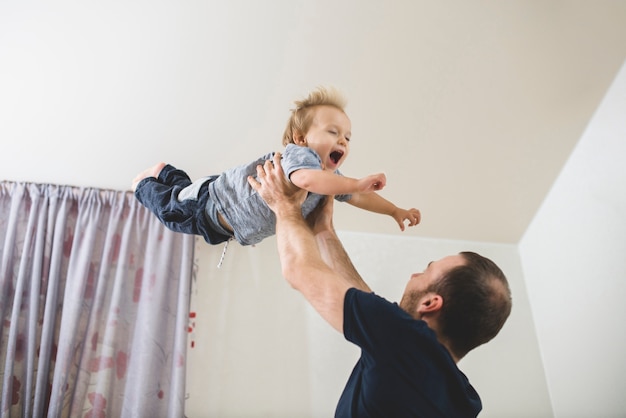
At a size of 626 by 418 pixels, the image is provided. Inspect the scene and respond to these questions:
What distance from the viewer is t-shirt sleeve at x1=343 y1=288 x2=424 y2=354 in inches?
47.1

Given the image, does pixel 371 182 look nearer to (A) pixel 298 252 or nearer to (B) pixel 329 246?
(A) pixel 298 252

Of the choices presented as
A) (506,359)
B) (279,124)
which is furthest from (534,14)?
(506,359)

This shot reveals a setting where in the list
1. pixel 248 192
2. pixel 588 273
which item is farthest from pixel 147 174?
pixel 588 273

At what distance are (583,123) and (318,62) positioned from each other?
1405 millimetres

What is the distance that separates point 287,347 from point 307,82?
130 cm

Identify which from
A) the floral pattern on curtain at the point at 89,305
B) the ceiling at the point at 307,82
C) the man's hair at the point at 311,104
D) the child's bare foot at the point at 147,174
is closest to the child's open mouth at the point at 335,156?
the man's hair at the point at 311,104

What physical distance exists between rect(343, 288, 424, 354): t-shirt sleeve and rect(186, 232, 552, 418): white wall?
150cm

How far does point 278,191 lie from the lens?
4.54 feet

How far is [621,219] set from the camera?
245 cm

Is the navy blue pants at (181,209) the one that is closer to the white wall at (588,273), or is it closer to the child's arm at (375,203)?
the child's arm at (375,203)

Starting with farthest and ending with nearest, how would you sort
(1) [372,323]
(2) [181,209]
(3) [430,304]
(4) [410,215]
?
(4) [410,215] → (2) [181,209] → (3) [430,304] → (1) [372,323]

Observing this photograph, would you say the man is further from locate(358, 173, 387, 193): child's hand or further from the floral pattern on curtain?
the floral pattern on curtain

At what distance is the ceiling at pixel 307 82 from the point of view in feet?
7.04

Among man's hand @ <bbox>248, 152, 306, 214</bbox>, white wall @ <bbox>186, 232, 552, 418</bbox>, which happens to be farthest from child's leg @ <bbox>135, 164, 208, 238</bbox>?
white wall @ <bbox>186, 232, 552, 418</bbox>
